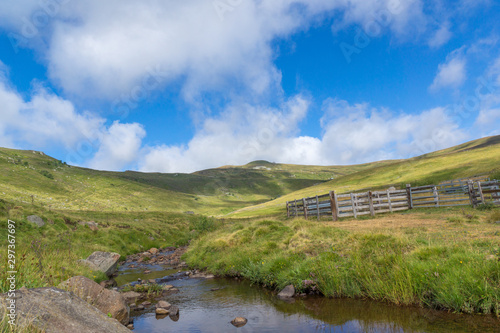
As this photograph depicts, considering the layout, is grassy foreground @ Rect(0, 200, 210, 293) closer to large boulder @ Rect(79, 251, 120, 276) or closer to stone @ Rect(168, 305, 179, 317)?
large boulder @ Rect(79, 251, 120, 276)

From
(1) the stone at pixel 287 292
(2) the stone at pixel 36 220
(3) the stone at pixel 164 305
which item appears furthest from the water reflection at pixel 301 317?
(2) the stone at pixel 36 220

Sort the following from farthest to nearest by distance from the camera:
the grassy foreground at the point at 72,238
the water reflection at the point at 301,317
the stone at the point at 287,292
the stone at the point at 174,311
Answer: the grassy foreground at the point at 72,238, the stone at the point at 287,292, the stone at the point at 174,311, the water reflection at the point at 301,317

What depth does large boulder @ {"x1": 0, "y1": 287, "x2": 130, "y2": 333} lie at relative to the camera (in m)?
3.90

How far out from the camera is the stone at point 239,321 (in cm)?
741

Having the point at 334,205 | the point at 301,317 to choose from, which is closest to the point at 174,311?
the point at 301,317

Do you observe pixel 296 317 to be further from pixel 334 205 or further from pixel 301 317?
pixel 334 205

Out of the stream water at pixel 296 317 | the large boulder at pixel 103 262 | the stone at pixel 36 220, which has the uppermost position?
the stone at pixel 36 220

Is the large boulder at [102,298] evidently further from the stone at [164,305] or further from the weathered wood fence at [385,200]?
the weathered wood fence at [385,200]

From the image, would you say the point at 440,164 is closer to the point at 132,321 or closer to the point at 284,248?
the point at 284,248

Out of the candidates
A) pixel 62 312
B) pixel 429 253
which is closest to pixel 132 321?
pixel 62 312

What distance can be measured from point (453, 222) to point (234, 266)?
12457mm

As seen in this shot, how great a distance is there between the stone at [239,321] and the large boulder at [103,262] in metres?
9.21

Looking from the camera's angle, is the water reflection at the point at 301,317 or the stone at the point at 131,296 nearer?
the water reflection at the point at 301,317

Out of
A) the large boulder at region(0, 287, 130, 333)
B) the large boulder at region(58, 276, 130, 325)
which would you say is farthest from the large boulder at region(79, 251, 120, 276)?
the large boulder at region(0, 287, 130, 333)
